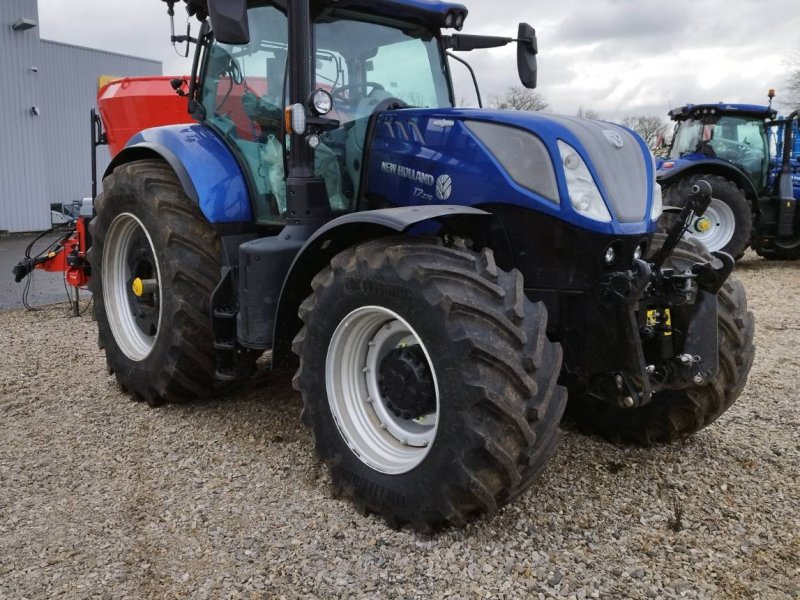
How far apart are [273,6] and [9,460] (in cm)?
258

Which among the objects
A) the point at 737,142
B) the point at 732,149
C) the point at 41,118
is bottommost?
the point at 732,149

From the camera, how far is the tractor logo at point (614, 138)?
2.98 metres

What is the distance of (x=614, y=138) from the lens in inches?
118

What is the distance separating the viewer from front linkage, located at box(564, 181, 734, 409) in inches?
107

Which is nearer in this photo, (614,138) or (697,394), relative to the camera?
(614,138)

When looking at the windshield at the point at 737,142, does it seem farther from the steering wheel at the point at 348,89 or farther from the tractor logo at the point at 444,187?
the tractor logo at the point at 444,187

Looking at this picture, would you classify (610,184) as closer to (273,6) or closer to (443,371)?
(443,371)

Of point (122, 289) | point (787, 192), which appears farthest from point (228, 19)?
point (787, 192)

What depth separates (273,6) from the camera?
3621 millimetres

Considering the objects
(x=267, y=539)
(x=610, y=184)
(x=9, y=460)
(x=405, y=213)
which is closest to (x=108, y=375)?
(x=9, y=460)

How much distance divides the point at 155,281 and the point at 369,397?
6.04 ft

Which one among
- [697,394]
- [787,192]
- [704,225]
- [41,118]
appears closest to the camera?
[697,394]

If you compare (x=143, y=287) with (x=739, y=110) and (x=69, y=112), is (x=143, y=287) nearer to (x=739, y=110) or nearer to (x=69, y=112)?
(x=739, y=110)

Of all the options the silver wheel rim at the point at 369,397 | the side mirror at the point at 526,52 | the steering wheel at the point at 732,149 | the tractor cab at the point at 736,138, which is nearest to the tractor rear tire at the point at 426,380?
the silver wheel rim at the point at 369,397
